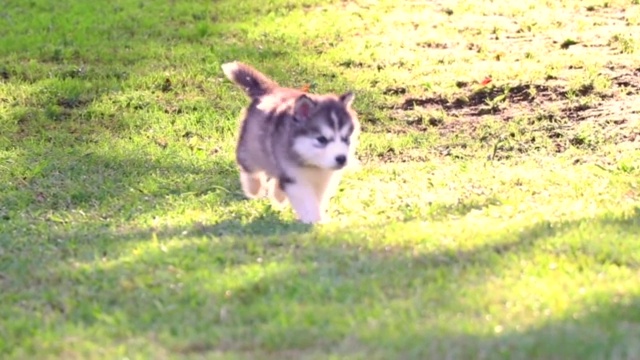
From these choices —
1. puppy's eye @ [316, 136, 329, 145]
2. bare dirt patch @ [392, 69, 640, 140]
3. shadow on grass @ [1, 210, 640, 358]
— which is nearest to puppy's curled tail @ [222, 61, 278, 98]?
puppy's eye @ [316, 136, 329, 145]

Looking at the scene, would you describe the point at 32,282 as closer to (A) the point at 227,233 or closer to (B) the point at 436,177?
(A) the point at 227,233

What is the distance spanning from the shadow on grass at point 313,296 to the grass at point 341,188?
0.06 ft

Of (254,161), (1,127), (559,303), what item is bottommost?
(1,127)

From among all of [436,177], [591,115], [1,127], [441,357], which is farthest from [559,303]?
[1,127]

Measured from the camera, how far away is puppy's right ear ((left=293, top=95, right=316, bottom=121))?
28.2ft

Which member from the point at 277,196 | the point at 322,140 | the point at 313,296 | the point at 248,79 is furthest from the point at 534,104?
the point at 313,296

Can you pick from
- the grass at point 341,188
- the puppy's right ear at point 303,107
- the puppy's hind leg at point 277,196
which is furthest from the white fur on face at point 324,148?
the puppy's hind leg at point 277,196

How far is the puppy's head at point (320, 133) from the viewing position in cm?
856

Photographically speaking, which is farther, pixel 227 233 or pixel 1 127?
pixel 1 127

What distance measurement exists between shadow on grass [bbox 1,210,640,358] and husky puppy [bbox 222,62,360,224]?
0.85 m

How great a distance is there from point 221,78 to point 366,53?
223 centimetres

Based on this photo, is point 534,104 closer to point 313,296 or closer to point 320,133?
point 320,133

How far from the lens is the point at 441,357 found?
494cm

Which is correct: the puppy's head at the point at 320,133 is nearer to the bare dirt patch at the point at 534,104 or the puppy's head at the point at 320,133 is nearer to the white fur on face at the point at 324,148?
the white fur on face at the point at 324,148
